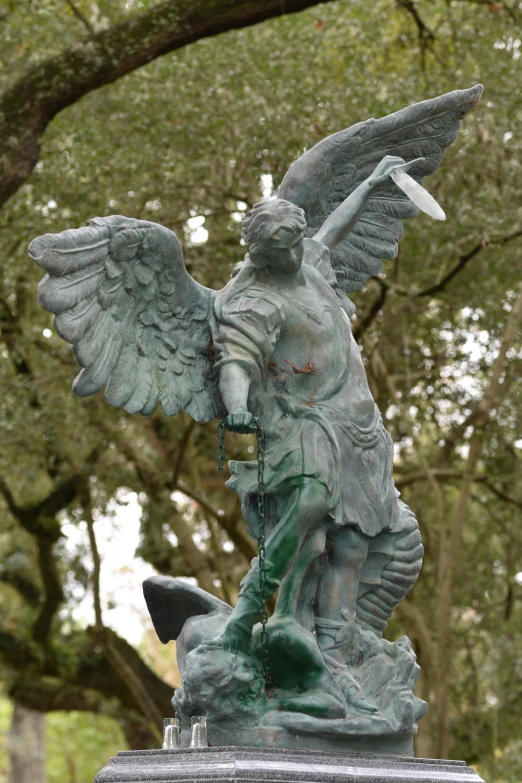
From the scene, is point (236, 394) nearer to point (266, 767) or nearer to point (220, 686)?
point (220, 686)

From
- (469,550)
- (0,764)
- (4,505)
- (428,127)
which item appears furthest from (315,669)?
(0,764)

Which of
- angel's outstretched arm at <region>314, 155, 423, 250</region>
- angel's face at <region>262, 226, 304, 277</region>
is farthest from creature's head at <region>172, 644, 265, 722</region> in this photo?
angel's outstretched arm at <region>314, 155, 423, 250</region>

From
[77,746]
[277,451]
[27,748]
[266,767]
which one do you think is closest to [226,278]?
[277,451]

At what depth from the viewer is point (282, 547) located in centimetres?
566

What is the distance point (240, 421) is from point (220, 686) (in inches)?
43.3

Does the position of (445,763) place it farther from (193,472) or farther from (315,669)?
(193,472)

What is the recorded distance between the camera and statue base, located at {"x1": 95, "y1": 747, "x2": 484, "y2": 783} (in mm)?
4875

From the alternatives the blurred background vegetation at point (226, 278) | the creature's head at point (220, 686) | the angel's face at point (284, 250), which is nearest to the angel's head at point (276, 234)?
the angel's face at point (284, 250)

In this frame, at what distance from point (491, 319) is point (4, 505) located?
645 cm

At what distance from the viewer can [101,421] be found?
496 inches

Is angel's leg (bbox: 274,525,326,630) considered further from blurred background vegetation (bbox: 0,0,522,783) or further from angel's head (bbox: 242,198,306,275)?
blurred background vegetation (bbox: 0,0,522,783)

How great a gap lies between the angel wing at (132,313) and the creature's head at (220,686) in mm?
1154

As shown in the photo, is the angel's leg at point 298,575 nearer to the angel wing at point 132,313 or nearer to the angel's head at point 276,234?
the angel wing at point 132,313

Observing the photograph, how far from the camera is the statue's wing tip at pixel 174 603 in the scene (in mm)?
6078
